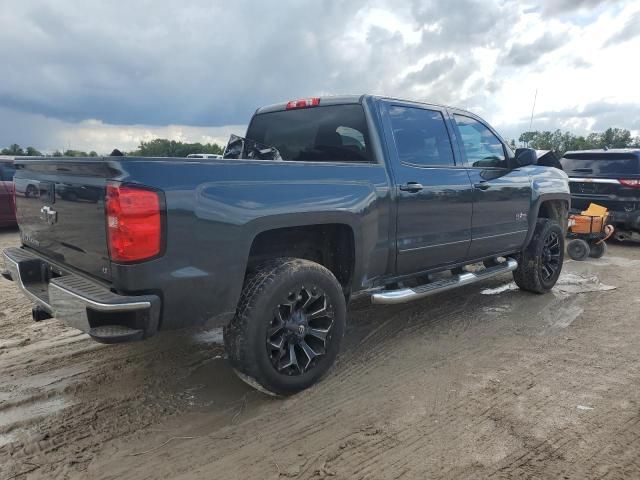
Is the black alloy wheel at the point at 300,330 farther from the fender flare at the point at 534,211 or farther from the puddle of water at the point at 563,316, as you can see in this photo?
the fender flare at the point at 534,211

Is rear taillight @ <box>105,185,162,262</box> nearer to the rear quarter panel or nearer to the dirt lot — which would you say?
the rear quarter panel

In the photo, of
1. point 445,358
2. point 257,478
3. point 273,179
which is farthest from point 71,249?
point 445,358

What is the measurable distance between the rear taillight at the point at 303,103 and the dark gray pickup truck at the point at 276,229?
0.5 inches

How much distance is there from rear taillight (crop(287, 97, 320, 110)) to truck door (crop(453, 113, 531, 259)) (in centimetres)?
139

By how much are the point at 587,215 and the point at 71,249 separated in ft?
25.5

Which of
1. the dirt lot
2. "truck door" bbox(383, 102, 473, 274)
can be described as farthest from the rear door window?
the dirt lot

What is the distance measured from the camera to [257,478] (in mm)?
2484

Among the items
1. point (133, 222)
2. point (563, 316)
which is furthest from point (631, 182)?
point (133, 222)

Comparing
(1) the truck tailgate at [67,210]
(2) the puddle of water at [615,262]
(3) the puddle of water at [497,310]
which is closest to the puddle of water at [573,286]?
(3) the puddle of water at [497,310]

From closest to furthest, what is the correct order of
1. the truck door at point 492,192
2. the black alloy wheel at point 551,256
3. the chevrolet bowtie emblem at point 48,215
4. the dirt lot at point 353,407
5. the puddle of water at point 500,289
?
the dirt lot at point 353,407
the chevrolet bowtie emblem at point 48,215
the truck door at point 492,192
the black alloy wheel at point 551,256
the puddle of water at point 500,289

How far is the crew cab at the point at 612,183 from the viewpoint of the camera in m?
8.93

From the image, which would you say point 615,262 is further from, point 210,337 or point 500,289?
point 210,337

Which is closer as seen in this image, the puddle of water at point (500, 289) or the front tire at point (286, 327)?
the front tire at point (286, 327)

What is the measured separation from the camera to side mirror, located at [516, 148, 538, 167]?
16.9 ft
